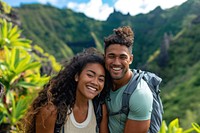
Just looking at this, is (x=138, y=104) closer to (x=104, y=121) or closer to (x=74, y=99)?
(x=104, y=121)

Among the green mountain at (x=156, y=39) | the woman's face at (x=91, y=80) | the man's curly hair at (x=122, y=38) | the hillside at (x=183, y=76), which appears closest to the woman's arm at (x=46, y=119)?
the woman's face at (x=91, y=80)

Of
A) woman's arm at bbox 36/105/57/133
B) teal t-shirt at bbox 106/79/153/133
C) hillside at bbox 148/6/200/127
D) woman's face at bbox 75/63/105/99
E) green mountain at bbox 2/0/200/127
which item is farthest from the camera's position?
green mountain at bbox 2/0/200/127

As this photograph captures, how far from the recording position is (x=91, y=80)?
10.1ft

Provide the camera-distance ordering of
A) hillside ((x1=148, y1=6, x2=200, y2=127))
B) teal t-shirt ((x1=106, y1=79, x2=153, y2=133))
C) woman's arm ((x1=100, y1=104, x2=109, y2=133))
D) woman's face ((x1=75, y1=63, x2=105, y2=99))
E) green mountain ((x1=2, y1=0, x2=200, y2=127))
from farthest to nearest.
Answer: green mountain ((x1=2, y1=0, x2=200, y2=127)) → hillside ((x1=148, y1=6, x2=200, y2=127)) → woman's arm ((x1=100, y1=104, x2=109, y2=133)) → woman's face ((x1=75, y1=63, x2=105, y2=99)) → teal t-shirt ((x1=106, y1=79, x2=153, y2=133))

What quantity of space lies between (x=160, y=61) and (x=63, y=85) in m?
66.3

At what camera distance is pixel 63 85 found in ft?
10.6

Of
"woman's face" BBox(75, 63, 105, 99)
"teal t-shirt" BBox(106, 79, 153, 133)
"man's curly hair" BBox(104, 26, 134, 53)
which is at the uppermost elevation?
"man's curly hair" BBox(104, 26, 134, 53)

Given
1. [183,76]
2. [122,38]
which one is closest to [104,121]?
[122,38]

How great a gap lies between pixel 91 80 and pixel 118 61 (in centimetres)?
27

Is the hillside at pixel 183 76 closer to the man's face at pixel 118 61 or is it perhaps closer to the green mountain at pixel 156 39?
the green mountain at pixel 156 39

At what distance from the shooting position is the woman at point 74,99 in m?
3.03

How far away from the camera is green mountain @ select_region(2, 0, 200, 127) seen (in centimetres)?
4825

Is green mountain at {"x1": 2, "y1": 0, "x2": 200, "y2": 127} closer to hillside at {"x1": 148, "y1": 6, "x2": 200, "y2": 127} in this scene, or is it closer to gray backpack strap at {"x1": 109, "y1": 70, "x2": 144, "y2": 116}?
hillside at {"x1": 148, "y1": 6, "x2": 200, "y2": 127}

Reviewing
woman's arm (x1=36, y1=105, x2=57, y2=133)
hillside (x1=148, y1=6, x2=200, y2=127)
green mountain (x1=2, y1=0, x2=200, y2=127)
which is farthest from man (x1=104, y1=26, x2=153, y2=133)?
green mountain (x1=2, y1=0, x2=200, y2=127)
